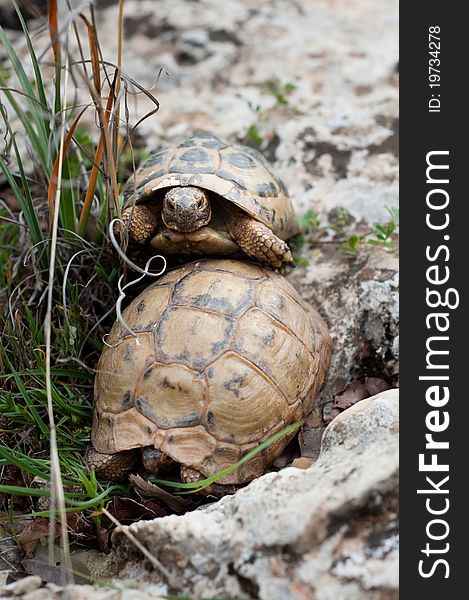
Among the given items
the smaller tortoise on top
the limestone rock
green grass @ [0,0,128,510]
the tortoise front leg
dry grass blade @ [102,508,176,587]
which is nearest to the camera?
the limestone rock

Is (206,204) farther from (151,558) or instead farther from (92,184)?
(151,558)

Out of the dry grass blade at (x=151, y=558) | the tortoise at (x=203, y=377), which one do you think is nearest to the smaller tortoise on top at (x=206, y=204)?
the tortoise at (x=203, y=377)

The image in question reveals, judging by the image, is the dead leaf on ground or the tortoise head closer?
the tortoise head

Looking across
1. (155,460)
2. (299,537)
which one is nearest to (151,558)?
(299,537)

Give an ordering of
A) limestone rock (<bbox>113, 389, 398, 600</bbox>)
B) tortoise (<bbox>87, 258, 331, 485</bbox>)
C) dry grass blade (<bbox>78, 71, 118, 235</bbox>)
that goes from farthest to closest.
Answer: dry grass blade (<bbox>78, 71, 118, 235</bbox>), tortoise (<bbox>87, 258, 331, 485</bbox>), limestone rock (<bbox>113, 389, 398, 600</bbox>)

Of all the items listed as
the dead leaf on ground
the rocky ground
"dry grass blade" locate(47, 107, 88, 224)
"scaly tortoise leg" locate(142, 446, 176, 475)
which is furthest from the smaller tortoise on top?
"scaly tortoise leg" locate(142, 446, 176, 475)

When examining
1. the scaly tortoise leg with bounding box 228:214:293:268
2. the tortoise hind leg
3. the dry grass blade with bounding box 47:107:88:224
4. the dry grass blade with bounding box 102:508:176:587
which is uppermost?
the dry grass blade with bounding box 47:107:88:224

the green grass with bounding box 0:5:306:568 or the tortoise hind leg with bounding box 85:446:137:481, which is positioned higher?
the green grass with bounding box 0:5:306:568

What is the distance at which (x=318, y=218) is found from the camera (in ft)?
13.7

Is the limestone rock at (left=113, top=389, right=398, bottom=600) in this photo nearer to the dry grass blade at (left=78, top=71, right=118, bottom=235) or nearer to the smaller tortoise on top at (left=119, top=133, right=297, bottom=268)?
the smaller tortoise on top at (left=119, top=133, right=297, bottom=268)

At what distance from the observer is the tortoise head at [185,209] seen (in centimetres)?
310

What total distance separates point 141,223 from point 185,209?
364mm

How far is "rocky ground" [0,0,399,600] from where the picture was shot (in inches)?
79.2

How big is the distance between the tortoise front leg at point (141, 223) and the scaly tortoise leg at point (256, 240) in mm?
406
